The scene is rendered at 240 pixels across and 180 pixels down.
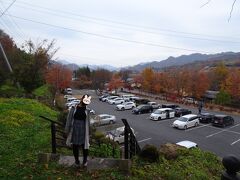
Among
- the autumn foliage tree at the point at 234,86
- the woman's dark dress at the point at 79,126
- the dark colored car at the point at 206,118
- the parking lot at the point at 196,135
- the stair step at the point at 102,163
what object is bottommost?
the parking lot at the point at 196,135

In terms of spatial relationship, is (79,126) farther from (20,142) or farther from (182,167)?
(20,142)

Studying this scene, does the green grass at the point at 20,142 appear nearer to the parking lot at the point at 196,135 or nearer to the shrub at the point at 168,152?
the shrub at the point at 168,152

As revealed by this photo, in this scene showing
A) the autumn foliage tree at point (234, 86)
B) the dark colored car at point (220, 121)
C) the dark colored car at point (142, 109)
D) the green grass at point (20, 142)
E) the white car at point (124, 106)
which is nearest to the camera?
the green grass at point (20, 142)

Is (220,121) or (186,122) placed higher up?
(186,122)

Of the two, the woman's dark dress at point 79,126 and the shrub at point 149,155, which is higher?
the woman's dark dress at point 79,126

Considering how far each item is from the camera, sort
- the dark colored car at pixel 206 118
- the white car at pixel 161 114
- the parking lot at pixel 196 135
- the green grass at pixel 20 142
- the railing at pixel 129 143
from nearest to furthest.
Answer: the railing at pixel 129 143 → the green grass at pixel 20 142 → the parking lot at pixel 196 135 → the dark colored car at pixel 206 118 → the white car at pixel 161 114

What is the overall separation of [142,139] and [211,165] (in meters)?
15.5

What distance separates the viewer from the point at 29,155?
26.1 feet

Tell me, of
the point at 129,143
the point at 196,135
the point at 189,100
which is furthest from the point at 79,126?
the point at 189,100

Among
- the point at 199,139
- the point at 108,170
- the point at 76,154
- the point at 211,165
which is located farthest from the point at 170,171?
the point at 199,139

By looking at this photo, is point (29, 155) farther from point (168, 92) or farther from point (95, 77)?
point (95, 77)

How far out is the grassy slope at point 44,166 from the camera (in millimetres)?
6352

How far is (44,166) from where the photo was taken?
22.0ft

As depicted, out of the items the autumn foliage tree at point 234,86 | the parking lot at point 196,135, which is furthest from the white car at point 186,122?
the autumn foliage tree at point 234,86
